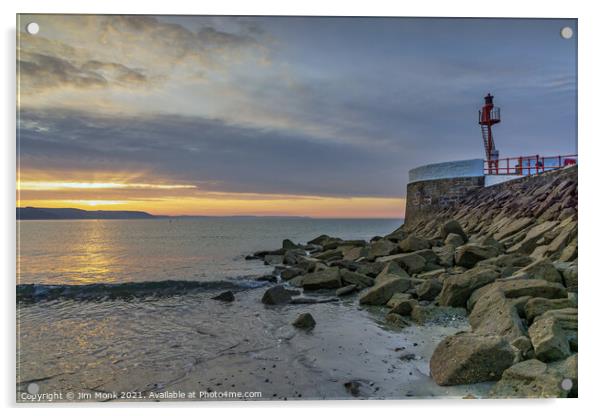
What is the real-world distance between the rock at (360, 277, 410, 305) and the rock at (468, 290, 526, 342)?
2094 mm

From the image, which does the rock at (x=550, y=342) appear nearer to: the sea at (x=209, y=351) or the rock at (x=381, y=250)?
the sea at (x=209, y=351)

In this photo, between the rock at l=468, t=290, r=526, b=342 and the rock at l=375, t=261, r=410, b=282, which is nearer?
the rock at l=468, t=290, r=526, b=342

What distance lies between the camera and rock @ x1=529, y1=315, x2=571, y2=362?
13.6ft

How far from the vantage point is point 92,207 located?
22.5 ft

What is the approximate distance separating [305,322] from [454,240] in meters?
7.21

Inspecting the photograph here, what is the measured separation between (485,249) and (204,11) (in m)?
7.94

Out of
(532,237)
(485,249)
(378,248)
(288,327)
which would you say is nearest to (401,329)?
(288,327)

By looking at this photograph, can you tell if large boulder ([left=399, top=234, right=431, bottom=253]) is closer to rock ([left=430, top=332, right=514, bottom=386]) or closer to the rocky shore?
the rocky shore

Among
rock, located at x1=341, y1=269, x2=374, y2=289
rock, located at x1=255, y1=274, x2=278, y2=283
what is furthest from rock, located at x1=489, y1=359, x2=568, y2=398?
rock, located at x1=255, y1=274, x2=278, y2=283

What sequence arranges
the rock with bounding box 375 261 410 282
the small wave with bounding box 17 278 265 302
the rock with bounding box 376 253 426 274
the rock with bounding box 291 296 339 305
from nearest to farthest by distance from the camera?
1. the rock with bounding box 291 296 339 305
2. the rock with bounding box 375 261 410 282
3. the rock with bounding box 376 253 426 274
4. the small wave with bounding box 17 278 265 302

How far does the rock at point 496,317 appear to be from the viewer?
4773 millimetres

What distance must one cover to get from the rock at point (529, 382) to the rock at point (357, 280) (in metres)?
5.72

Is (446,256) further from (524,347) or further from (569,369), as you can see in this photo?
(569,369)

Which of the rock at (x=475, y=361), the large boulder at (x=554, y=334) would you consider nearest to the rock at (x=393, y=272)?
the large boulder at (x=554, y=334)
